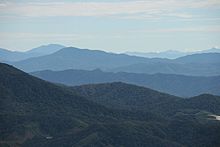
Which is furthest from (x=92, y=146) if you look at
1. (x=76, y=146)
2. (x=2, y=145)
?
(x=2, y=145)

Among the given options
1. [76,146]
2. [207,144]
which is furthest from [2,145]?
[207,144]

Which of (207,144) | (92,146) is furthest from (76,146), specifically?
(207,144)

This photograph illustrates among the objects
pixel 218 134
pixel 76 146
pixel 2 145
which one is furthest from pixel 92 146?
pixel 218 134

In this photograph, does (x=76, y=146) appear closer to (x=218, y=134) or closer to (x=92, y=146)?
(x=92, y=146)

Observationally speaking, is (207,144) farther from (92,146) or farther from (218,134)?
(92,146)

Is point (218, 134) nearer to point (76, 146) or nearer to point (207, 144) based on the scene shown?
point (207, 144)

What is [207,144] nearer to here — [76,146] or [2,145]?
[76,146]
